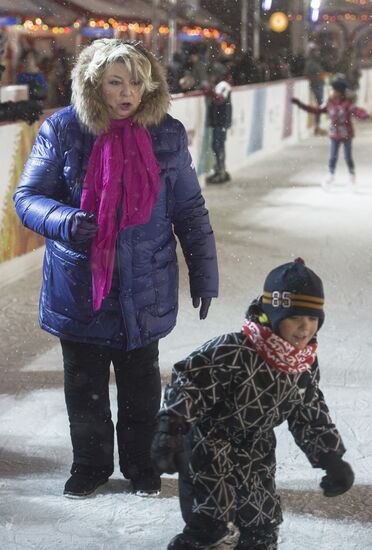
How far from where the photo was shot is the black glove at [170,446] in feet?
7.93

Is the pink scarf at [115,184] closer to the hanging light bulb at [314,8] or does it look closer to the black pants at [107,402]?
the black pants at [107,402]

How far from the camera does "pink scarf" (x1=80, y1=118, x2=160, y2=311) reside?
3.02 metres

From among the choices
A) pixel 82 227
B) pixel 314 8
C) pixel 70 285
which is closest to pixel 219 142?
pixel 70 285

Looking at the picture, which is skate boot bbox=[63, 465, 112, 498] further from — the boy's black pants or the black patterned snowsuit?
the boy's black pants

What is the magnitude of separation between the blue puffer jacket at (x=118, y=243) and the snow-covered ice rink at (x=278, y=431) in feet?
1.88

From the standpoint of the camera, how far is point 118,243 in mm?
3076

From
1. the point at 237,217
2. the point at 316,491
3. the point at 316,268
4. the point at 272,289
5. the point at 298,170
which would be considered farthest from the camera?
the point at 298,170

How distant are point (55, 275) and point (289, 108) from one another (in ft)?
49.8

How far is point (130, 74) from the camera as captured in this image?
9.87ft

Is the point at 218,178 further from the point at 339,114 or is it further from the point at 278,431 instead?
the point at 278,431

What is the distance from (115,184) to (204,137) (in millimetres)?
9324

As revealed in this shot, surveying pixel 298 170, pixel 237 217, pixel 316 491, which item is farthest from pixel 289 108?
pixel 316 491

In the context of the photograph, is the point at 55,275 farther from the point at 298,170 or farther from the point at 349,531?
the point at 298,170

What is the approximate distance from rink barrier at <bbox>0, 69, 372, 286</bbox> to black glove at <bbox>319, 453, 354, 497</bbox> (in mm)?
4463
